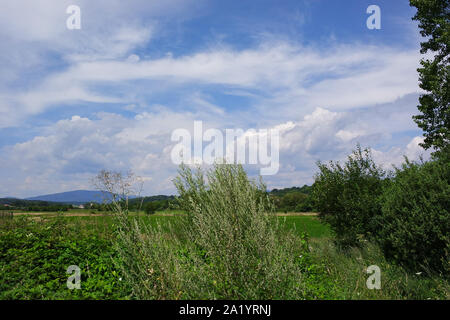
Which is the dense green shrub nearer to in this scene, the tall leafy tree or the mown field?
the mown field

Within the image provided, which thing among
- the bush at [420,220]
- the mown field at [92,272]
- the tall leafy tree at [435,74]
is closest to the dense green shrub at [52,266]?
the mown field at [92,272]

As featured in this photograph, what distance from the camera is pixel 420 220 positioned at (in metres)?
8.04

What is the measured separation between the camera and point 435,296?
697 cm

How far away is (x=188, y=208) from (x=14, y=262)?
4.04 meters

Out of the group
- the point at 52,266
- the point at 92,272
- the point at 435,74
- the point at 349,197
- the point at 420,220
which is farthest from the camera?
the point at 435,74

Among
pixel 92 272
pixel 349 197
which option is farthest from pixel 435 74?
pixel 92 272

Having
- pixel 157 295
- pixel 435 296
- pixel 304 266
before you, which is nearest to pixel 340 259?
pixel 304 266

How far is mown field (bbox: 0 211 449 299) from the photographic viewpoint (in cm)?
566

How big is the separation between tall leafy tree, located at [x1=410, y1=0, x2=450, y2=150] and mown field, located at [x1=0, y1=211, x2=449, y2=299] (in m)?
13.7

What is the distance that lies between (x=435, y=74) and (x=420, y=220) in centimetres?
1526

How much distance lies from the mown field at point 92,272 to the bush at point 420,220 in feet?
1.49

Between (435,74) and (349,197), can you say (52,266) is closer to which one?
(349,197)

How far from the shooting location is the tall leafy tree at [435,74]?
18812mm

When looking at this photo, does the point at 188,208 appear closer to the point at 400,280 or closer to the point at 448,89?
the point at 400,280
